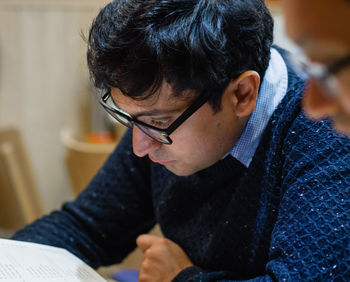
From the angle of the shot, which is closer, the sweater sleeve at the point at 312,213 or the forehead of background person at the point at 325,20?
the forehead of background person at the point at 325,20

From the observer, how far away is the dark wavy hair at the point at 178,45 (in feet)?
2.98

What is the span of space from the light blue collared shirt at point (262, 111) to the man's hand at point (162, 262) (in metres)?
0.25

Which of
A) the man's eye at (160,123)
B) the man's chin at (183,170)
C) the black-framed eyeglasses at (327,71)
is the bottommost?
the man's chin at (183,170)

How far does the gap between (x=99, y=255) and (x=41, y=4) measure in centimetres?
169

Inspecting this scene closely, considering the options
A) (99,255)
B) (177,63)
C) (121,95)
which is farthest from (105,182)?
(177,63)

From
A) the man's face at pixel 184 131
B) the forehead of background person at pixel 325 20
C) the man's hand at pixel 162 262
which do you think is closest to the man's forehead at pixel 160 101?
the man's face at pixel 184 131

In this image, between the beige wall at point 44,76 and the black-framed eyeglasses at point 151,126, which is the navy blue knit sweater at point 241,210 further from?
the beige wall at point 44,76

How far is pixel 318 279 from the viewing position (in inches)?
32.9

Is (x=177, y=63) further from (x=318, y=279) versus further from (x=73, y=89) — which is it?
(x=73, y=89)

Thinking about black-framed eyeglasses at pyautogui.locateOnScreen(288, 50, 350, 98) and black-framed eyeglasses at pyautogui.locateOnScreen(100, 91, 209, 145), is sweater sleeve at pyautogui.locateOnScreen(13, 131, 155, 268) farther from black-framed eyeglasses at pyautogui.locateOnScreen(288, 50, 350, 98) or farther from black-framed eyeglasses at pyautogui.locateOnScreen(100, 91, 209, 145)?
black-framed eyeglasses at pyautogui.locateOnScreen(288, 50, 350, 98)

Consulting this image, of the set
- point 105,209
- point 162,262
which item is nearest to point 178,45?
point 162,262

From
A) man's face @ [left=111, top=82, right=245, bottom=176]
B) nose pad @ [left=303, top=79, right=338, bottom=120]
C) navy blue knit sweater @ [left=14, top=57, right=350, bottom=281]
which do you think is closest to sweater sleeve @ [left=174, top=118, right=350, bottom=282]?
navy blue knit sweater @ [left=14, top=57, right=350, bottom=281]

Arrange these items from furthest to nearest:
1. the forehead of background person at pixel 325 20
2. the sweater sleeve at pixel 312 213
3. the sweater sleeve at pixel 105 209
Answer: the sweater sleeve at pixel 105 209
the sweater sleeve at pixel 312 213
the forehead of background person at pixel 325 20

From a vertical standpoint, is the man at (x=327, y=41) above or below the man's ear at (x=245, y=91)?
above
